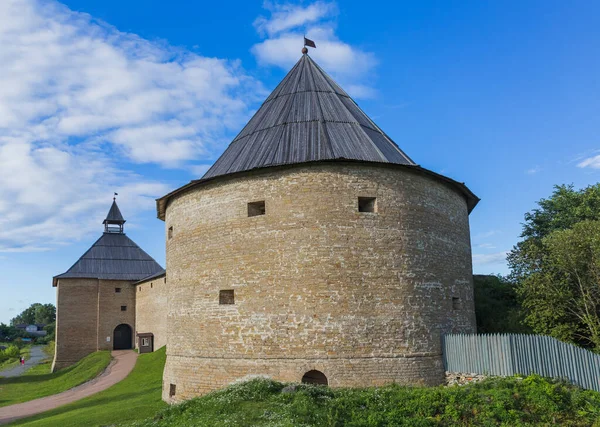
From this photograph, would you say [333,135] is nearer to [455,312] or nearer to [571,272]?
[455,312]

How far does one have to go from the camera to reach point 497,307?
19.0m

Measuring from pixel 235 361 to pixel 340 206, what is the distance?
466 centimetres

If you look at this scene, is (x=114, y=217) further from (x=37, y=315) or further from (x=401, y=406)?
(x=37, y=315)

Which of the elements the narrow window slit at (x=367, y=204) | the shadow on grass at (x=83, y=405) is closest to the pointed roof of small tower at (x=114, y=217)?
the shadow on grass at (x=83, y=405)

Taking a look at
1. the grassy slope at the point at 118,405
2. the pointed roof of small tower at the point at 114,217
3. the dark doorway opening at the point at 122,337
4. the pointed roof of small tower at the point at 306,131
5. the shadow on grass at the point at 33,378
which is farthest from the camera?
the pointed roof of small tower at the point at 114,217

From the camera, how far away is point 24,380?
96.2 ft

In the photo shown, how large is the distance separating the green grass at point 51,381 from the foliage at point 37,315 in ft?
270

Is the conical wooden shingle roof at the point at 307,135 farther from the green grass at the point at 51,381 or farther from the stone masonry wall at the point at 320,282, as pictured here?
the green grass at the point at 51,381

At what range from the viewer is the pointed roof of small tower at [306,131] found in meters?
13.5

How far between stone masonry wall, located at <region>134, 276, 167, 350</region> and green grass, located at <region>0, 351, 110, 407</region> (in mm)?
2779

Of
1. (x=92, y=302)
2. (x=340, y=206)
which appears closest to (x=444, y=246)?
(x=340, y=206)

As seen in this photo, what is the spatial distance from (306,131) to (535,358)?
26.8 feet

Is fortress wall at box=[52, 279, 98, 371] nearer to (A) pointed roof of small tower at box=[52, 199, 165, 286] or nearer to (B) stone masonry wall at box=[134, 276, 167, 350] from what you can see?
(A) pointed roof of small tower at box=[52, 199, 165, 286]

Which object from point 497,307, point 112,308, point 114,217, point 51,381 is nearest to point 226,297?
point 497,307
